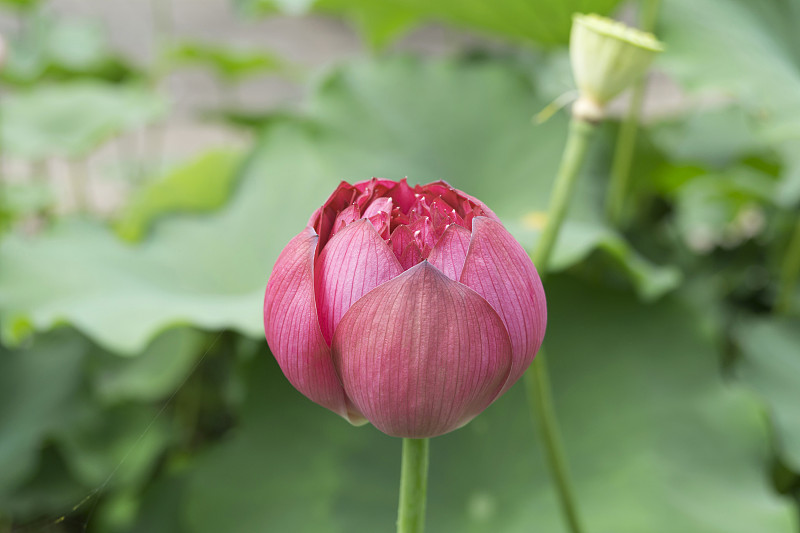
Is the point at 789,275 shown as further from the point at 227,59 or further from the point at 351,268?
the point at 227,59

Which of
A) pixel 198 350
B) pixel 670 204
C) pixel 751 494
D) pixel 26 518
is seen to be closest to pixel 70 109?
pixel 198 350

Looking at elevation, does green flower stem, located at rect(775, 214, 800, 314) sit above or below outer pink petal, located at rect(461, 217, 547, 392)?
below

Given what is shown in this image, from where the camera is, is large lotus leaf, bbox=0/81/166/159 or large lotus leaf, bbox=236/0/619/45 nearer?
large lotus leaf, bbox=236/0/619/45

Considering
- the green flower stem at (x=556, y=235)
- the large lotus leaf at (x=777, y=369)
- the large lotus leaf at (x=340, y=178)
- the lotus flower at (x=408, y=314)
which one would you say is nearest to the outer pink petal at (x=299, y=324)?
the lotus flower at (x=408, y=314)

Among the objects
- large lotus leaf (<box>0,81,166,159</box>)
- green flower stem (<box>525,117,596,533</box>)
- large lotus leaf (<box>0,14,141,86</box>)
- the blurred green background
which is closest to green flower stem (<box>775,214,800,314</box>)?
the blurred green background

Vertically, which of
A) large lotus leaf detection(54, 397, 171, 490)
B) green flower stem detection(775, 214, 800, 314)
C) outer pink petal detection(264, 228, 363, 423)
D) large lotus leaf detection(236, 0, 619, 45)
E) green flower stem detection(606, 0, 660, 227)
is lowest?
large lotus leaf detection(54, 397, 171, 490)

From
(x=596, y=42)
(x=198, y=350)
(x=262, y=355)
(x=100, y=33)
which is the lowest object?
(x=198, y=350)

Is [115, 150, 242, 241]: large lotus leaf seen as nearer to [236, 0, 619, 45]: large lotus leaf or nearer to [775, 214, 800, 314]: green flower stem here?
[236, 0, 619, 45]: large lotus leaf

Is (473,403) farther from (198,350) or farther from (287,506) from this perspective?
(198,350)
